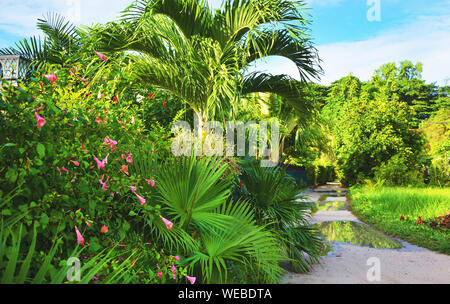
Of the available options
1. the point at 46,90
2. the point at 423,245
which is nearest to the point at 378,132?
the point at 423,245

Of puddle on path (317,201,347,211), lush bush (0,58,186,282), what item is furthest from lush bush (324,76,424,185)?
lush bush (0,58,186,282)

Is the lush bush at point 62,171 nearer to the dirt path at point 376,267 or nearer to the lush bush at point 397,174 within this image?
the dirt path at point 376,267

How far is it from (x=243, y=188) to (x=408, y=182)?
1135 cm

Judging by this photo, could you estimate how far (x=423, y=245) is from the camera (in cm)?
561

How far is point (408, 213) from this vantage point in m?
7.98

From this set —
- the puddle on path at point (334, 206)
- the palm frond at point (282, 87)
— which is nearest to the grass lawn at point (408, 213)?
the puddle on path at point (334, 206)

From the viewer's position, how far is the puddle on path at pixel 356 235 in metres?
5.79

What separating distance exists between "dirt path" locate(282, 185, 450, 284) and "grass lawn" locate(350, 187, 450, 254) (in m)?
0.43

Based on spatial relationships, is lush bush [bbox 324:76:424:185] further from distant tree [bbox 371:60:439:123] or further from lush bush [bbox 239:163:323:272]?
distant tree [bbox 371:60:439:123]

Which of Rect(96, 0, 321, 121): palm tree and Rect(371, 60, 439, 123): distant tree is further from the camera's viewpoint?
Rect(371, 60, 439, 123): distant tree

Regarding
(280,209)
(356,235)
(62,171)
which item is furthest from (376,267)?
(62,171)

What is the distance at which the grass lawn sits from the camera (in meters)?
5.84

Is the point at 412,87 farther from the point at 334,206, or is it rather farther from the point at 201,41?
the point at 201,41
